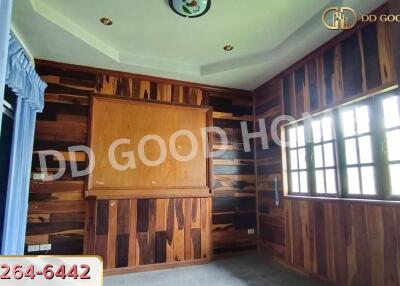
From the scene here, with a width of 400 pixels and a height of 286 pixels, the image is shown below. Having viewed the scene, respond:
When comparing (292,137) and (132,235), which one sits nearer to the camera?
(132,235)

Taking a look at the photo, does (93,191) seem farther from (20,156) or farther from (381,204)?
(381,204)

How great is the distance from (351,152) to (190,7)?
2.25 metres

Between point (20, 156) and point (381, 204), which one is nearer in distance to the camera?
point (381, 204)

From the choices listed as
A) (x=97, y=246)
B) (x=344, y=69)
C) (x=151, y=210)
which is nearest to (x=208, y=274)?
(x=151, y=210)

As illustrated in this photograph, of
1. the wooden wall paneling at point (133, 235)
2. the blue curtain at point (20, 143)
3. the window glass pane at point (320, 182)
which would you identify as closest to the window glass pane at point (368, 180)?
the window glass pane at point (320, 182)

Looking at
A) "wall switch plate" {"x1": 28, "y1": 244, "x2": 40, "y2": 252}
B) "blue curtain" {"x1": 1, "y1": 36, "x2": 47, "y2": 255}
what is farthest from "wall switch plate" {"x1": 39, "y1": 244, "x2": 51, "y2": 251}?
"blue curtain" {"x1": 1, "y1": 36, "x2": 47, "y2": 255}

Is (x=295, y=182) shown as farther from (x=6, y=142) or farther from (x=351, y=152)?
(x=6, y=142)

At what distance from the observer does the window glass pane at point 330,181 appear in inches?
112

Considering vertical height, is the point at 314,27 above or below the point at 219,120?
above

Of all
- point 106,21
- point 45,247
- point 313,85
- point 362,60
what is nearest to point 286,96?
point 313,85

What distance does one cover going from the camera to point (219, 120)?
4.18 meters

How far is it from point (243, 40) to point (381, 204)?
2.27 metres

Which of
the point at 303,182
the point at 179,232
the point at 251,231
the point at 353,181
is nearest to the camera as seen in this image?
the point at 353,181

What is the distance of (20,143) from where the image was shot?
2.62m
